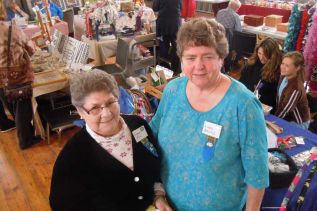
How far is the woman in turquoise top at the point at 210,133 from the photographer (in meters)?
1.15

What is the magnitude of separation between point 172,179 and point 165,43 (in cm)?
427

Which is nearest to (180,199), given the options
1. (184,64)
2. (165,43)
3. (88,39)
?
(184,64)

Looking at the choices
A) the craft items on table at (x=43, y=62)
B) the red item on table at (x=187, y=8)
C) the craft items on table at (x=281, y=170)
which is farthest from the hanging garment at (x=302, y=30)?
the red item on table at (x=187, y=8)

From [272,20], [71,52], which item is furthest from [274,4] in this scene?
[71,52]

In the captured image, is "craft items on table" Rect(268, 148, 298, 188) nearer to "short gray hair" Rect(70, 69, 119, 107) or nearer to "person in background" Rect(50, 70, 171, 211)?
"person in background" Rect(50, 70, 171, 211)

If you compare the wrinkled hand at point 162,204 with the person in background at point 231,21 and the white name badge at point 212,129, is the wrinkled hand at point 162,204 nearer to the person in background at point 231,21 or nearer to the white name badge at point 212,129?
the white name badge at point 212,129

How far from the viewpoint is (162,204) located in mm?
1408

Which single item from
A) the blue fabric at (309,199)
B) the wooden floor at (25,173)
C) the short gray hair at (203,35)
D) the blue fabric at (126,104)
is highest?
the short gray hair at (203,35)

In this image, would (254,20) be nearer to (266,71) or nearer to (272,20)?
(272,20)

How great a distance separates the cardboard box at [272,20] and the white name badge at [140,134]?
466cm

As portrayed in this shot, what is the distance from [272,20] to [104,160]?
4.92 m

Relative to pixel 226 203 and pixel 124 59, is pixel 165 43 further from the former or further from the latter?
pixel 226 203

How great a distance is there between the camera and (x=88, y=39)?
4445mm

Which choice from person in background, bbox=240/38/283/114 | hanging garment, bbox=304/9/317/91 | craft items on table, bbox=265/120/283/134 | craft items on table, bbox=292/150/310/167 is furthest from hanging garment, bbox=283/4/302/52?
craft items on table, bbox=292/150/310/167
